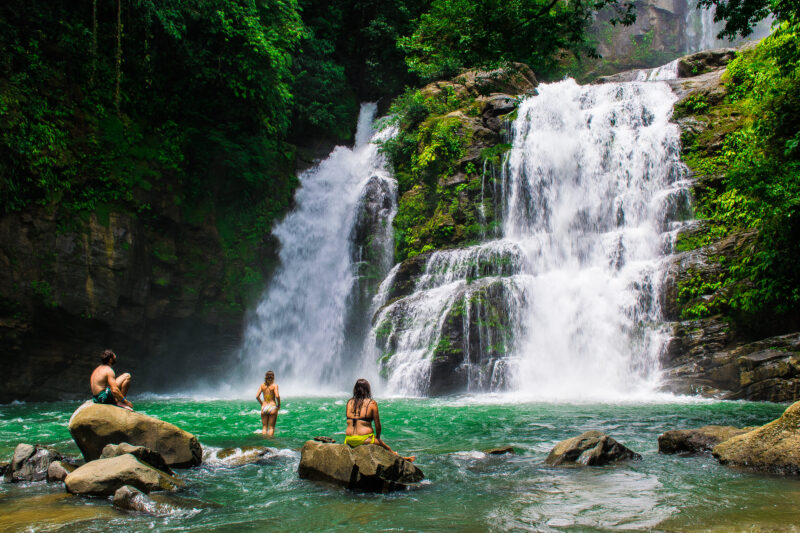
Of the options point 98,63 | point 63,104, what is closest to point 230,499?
point 63,104

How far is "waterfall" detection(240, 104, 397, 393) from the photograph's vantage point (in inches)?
757

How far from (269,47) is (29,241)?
9475 millimetres

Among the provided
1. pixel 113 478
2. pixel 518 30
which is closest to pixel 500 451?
pixel 113 478

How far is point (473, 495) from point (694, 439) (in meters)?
3.57

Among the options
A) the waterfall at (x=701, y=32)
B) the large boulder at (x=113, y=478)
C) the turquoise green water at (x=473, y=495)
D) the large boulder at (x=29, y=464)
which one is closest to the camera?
the turquoise green water at (x=473, y=495)

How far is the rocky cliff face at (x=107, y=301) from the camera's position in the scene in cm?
1418

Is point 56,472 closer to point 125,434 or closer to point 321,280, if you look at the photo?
point 125,434

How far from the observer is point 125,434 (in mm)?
6598

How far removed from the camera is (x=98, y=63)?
15688mm

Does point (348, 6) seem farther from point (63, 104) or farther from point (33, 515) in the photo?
point (33, 515)

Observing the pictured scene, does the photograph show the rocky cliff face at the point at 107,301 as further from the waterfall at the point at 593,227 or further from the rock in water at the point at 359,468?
the rock in water at the point at 359,468

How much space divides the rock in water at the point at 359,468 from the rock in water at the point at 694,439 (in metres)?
3.52

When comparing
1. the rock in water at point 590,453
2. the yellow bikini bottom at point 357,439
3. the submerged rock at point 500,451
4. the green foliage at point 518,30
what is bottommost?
the submerged rock at point 500,451

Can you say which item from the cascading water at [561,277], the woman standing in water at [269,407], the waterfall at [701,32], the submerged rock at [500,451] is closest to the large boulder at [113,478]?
the woman standing in water at [269,407]
